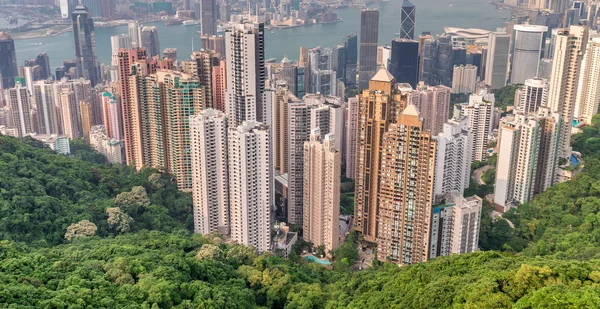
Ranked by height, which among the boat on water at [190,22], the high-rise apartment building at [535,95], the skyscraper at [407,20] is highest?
the skyscraper at [407,20]

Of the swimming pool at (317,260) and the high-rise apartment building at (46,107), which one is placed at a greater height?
the high-rise apartment building at (46,107)

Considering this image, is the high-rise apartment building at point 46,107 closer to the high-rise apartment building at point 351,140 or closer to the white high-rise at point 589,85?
the high-rise apartment building at point 351,140

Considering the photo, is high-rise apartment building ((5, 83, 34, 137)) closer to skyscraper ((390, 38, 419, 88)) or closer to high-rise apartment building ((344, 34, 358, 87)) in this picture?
high-rise apartment building ((344, 34, 358, 87))

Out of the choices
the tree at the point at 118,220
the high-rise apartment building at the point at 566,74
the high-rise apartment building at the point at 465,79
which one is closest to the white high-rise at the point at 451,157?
the high-rise apartment building at the point at 566,74

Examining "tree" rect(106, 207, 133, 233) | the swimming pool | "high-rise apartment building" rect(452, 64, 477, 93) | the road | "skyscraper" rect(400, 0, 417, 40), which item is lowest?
the swimming pool

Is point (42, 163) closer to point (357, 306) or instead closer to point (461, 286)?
point (357, 306)

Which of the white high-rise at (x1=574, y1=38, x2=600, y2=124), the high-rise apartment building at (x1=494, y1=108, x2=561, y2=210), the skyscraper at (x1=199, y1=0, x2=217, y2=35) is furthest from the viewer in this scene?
the skyscraper at (x1=199, y1=0, x2=217, y2=35)

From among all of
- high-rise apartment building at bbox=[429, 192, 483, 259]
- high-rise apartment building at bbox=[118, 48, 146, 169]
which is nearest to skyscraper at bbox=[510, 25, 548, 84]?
high-rise apartment building at bbox=[429, 192, 483, 259]

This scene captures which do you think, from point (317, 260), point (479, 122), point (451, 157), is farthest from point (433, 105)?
point (317, 260)
